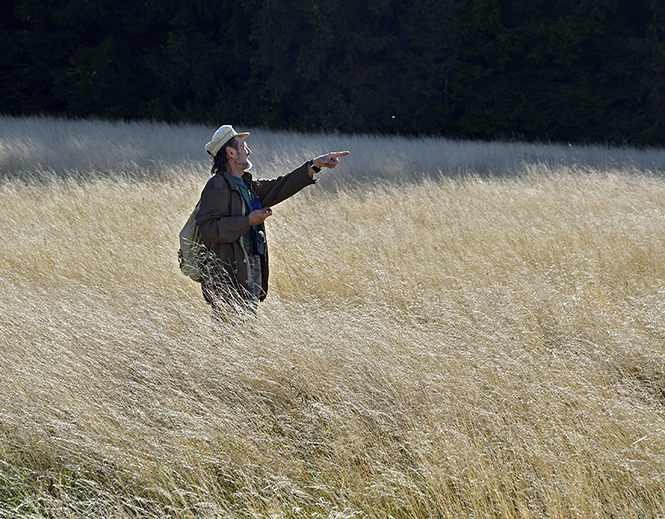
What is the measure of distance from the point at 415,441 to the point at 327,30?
2065 cm

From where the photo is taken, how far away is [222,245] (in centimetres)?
382

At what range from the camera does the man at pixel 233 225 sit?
3.71 metres

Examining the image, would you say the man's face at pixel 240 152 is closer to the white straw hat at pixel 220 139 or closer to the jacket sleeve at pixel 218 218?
the white straw hat at pixel 220 139

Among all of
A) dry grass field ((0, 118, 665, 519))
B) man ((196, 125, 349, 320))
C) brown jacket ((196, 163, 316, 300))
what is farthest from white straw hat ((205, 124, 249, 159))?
dry grass field ((0, 118, 665, 519))

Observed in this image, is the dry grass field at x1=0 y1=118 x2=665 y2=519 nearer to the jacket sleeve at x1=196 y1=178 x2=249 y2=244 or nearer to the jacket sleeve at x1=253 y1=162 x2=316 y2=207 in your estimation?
the jacket sleeve at x1=196 y1=178 x2=249 y2=244

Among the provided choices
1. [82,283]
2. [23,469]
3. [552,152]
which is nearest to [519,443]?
[23,469]

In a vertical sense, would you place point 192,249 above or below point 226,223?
below

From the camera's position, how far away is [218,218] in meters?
3.71

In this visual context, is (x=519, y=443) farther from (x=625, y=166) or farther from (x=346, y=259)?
(x=625, y=166)

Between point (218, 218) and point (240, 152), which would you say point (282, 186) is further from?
point (218, 218)

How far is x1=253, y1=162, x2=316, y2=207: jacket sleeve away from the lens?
4098 millimetres

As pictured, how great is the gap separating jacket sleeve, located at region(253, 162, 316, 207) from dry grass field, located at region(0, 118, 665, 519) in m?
0.75

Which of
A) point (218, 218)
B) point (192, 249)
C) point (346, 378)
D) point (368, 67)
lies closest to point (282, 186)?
point (218, 218)

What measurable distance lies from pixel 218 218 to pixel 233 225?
0.12m
